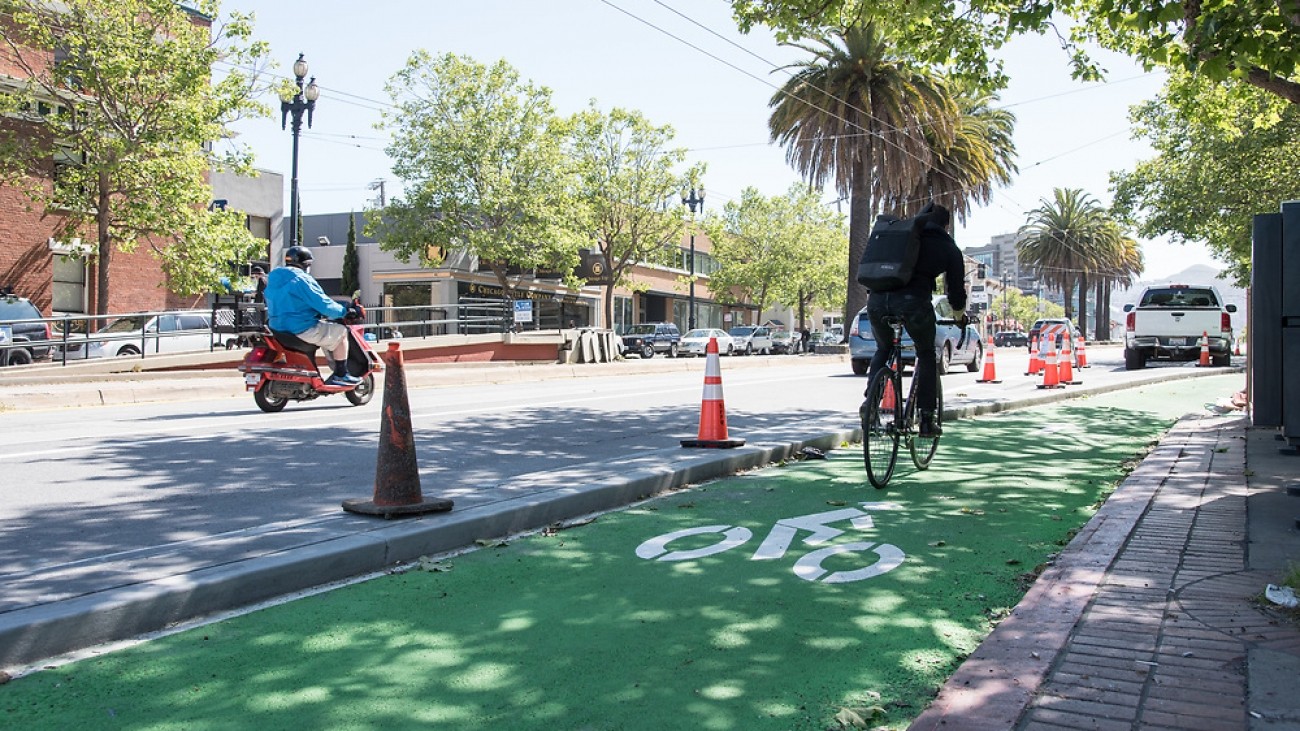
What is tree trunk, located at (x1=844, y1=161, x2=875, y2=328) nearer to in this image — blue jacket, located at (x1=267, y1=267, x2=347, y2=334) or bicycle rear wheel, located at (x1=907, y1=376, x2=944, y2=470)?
blue jacket, located at (x1=267, y1=267, x2=347, y2=334)

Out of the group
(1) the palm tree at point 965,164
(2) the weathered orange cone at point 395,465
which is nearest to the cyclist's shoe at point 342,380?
(2) the weathered orange cone at point 395,465

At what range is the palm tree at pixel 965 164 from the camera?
3625 cm

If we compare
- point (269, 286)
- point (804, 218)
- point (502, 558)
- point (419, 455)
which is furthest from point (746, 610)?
point (804, 218)

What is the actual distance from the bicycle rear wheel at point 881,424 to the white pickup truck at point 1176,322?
2142 centimetres

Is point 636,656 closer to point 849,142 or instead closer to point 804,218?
point 849,142

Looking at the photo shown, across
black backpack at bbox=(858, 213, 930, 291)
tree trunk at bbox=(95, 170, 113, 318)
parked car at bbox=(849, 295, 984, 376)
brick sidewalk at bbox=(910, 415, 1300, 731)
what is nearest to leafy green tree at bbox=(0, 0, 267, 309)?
tree trunk at bbox=(95, 170, 113, 318)

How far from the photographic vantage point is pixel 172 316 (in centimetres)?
2450

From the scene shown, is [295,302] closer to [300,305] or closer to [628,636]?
[300,305]

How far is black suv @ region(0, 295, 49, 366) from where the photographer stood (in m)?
21.2

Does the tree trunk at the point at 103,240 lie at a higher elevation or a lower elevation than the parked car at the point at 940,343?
higher

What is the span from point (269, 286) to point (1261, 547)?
388 inches

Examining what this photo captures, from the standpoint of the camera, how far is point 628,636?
3734mm

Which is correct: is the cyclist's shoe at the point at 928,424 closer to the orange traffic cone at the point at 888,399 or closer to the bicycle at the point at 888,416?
the bicycle at the point at 888,416

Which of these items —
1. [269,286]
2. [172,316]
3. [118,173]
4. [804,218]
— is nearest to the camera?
[269,286]
